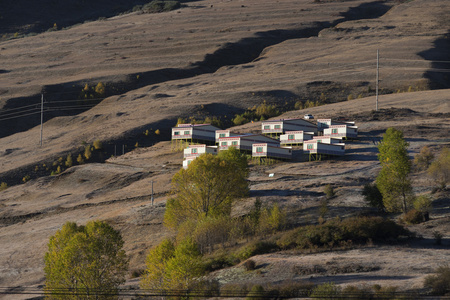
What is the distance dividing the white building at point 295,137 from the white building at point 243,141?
5.24m

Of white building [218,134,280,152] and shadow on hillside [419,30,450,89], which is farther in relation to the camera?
shadow on hillside [419,30,450,89]

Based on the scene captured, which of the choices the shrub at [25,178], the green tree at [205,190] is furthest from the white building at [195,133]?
the green tree at [205,190]

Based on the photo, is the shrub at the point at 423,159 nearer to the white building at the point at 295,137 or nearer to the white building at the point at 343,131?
the white building at the point at 343,131

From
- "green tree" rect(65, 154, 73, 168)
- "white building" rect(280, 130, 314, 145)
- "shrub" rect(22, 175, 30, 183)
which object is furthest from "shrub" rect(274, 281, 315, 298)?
"green tree" rect(65, 154, 73, 168)

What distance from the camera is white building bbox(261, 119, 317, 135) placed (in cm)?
11325

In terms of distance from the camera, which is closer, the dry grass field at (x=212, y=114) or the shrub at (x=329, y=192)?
the dry grass field at (x=212, y=114)

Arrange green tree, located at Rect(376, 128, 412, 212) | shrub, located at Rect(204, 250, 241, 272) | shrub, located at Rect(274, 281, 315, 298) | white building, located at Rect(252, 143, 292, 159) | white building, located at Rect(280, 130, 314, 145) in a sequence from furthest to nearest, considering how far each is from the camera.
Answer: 1. white building, located at Rect(280, 130, 314, 145)
2. white building, located at Rect(252, 143, 292, 159)
3. green tree, located at Rect(376, 128, 412, 212)
4. shrub, located at Rect(204, 250, 241, 272)
5. shrub, located at Rect(274, 281, 315, 298)

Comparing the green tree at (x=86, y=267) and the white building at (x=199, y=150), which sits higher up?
the green tree at (x=86, y=267)

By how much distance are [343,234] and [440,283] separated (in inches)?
659

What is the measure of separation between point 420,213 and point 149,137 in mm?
70508

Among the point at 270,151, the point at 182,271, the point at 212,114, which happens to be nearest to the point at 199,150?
the point at 270,151

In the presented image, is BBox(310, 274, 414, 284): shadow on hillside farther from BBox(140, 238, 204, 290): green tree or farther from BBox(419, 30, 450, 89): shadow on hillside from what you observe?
BBox(419, 30, 450, 89): shadow on hillside

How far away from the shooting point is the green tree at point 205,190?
226 feet

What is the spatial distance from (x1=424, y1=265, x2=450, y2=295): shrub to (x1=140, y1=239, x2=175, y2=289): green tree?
650 inches
